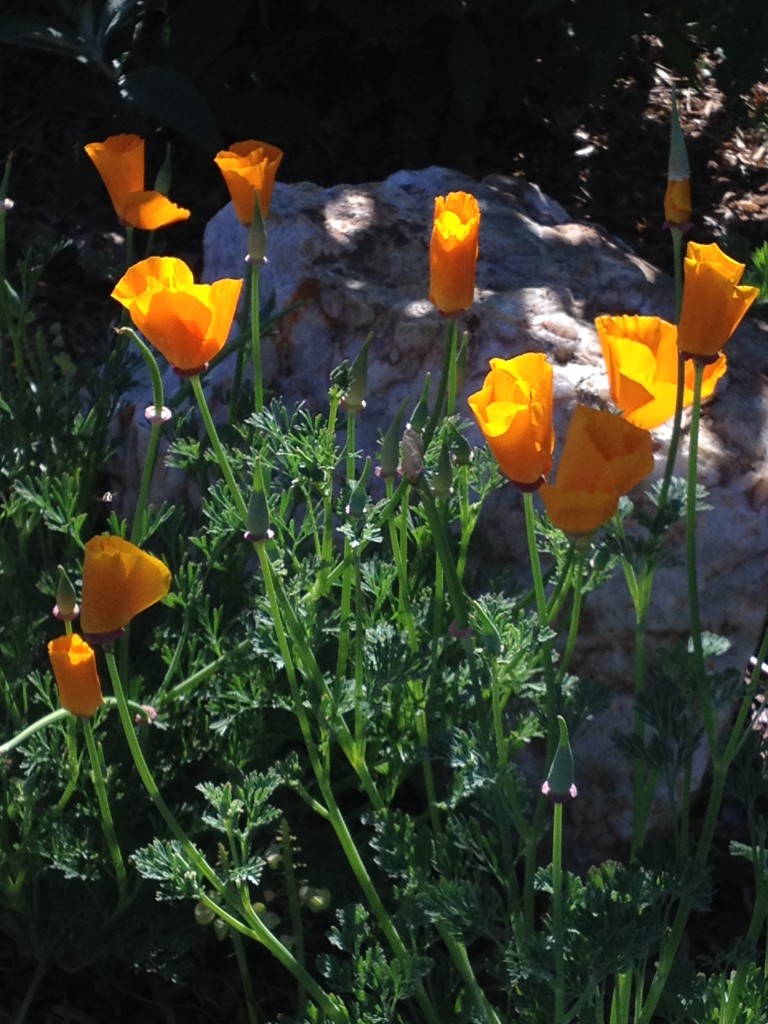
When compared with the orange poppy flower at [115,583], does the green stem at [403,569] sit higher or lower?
lower

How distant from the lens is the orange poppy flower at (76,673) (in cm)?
157

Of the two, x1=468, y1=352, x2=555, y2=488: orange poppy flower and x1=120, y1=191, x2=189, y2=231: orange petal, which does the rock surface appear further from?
x1=468, y1=352, x2=555, y2=488: orange poppy flower

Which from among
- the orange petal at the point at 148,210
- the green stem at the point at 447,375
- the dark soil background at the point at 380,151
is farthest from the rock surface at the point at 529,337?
the dark soil background at the point at 380,151


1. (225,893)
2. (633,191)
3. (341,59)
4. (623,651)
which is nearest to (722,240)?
(633,191)

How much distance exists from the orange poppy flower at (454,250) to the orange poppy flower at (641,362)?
273 mm

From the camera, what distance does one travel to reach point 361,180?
14.4ft

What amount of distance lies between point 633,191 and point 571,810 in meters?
2.79

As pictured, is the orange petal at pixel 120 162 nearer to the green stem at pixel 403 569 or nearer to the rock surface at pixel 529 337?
the rock surface at pixel 529 337

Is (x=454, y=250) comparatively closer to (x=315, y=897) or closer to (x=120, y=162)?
(x=120, y=162)

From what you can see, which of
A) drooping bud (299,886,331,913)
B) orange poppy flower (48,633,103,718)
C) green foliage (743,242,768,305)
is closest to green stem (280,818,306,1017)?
drooping bud (299,886,331,913)

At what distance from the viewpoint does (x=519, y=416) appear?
148cm

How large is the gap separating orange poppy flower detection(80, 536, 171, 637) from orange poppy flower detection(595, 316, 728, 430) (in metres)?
0.59

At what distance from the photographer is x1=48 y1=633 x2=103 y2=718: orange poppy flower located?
61.6 inches

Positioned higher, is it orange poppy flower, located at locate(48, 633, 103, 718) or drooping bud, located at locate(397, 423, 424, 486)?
drooping bud, located at locate(397, 423, 424, 486)
